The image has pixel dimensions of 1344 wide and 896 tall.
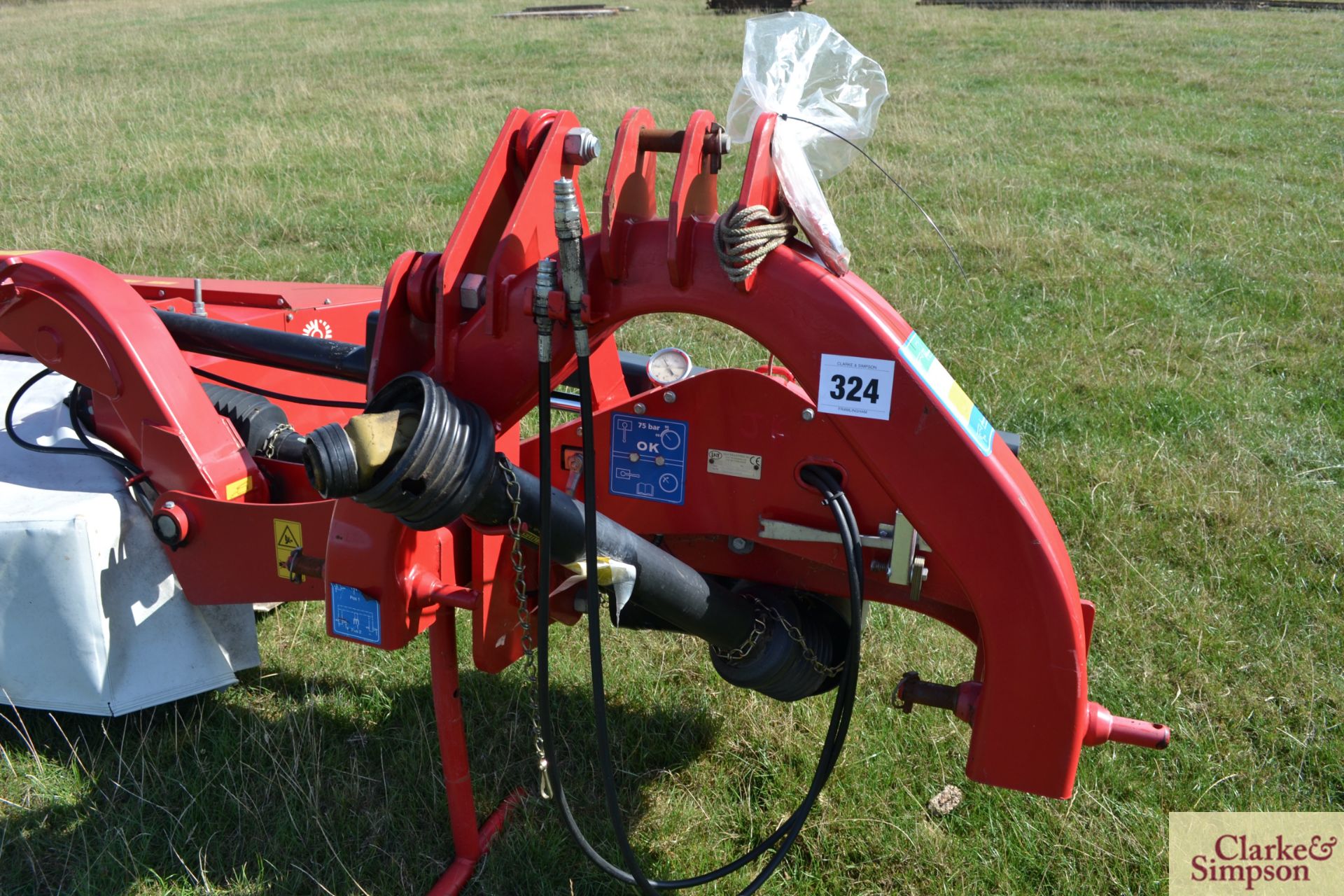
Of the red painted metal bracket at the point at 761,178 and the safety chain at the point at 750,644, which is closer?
the red painted metal bracket at the point at 761,178

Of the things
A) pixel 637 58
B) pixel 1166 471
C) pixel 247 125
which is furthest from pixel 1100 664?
pixel 637 58

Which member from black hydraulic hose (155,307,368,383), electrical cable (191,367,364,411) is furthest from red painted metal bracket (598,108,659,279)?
electrical cable (191,367,364,411)

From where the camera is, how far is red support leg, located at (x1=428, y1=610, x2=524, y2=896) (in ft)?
7.84

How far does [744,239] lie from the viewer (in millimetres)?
1754

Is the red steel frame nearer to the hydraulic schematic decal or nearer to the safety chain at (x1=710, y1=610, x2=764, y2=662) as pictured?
the hydraulic schematic decal

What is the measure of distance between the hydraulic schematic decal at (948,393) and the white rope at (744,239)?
0.90 feet

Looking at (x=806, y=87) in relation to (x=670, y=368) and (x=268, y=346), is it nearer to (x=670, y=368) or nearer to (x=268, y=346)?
(x=670, y=368)

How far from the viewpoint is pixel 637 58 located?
14.3m

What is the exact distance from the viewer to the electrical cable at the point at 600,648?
1917 mm

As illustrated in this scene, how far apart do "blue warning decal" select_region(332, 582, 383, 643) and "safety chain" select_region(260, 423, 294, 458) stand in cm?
82

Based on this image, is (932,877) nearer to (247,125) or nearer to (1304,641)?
(1304,641)

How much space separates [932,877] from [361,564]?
1.51 metres

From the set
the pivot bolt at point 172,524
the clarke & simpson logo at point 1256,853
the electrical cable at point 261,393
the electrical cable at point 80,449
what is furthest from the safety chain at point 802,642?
the electrical cable at point 80,449

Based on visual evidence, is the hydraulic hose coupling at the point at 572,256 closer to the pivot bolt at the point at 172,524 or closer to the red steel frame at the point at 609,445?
the red steel frame at the point at 609,445
